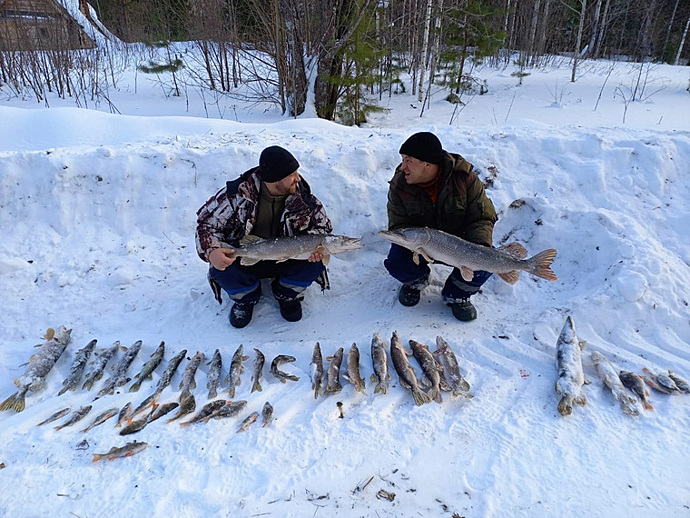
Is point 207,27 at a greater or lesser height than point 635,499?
greater

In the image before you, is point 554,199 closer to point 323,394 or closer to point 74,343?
point 323,394

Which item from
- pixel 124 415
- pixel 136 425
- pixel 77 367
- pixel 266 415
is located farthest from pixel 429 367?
pixel 77 367

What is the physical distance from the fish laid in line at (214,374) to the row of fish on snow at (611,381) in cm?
275

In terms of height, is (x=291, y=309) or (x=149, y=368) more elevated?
(x=291, y=309)

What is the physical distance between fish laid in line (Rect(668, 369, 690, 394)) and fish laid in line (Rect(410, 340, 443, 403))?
190 centimetres

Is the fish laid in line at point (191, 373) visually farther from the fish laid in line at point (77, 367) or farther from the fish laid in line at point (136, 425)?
the fish laid in line at point (77, 367)

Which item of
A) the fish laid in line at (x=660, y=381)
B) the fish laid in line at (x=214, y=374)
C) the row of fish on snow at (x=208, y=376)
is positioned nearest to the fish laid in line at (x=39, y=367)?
the row of fish on snow at (x=208, y=376)

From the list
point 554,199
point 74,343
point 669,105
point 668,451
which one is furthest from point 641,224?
point 669,105

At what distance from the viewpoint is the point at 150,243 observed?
5398mm

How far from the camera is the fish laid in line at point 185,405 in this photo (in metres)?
3.24

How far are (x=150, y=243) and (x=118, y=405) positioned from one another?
252 centimetres

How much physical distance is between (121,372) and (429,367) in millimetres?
2739

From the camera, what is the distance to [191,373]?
3.71 meters

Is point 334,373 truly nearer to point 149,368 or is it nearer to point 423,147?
point 149,368
